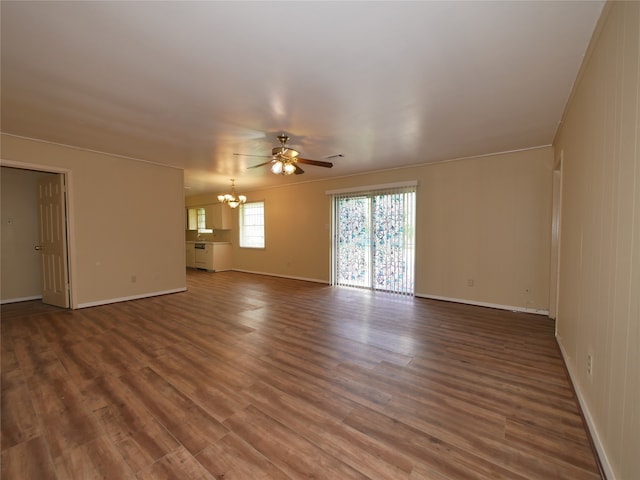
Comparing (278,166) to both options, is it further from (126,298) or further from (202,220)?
(202,220)

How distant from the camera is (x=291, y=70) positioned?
7.17 ft

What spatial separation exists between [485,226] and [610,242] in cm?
338

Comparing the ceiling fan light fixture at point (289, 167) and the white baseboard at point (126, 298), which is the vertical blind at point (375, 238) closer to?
the ceiling fan light fixture at point (289, 167)

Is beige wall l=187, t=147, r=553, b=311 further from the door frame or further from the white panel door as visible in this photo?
the white panel door

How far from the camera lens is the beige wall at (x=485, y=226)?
165 inches

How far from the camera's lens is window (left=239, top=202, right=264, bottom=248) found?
8211 mm

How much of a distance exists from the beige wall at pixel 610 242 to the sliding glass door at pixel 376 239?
3.06 m

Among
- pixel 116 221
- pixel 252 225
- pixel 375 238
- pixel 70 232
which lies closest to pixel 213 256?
pixel 252 225

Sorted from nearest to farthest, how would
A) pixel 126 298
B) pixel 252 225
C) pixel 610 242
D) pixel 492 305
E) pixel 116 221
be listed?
pixel 610 242
pixel 492 305
pixel 116 221
pixel 126 298
pixel 252 225

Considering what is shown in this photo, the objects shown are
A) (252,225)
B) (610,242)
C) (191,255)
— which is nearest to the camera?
(610,242)

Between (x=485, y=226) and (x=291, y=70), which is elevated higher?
(x=291, y=70)

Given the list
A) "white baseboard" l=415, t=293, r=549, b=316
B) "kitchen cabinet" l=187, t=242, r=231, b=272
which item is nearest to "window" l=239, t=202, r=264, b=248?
"kitchen cabinet" l=187, t=242, r=231, b=272

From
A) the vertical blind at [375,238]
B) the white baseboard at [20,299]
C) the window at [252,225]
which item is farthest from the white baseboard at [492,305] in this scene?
the white baseboard at [20,299]

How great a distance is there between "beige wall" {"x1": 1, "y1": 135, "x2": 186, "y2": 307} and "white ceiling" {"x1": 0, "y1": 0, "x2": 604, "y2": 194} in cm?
58
